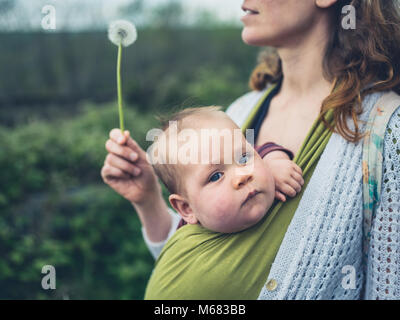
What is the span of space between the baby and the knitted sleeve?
0.30 metres

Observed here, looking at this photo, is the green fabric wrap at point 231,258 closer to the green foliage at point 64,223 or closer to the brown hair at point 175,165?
the brown hair at point 175,165

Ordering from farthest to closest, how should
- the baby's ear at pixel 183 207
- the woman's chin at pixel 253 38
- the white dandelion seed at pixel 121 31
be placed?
the woman's chin at pixel 253 38, the white dandelion seed at pixel 121 31, the baby's ear at pixel 183 207

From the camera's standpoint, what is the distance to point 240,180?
3.51 ft

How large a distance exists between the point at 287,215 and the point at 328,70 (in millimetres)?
641

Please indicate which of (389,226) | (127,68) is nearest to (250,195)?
(389,226)

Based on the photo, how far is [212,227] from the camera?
1150 mm

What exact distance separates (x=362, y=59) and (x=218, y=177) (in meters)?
0.76

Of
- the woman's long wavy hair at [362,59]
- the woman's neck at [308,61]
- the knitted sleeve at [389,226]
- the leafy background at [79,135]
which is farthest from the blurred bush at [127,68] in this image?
the knitted sleeve at [389,226]

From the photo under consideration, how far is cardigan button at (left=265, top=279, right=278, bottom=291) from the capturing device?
1.17 metres

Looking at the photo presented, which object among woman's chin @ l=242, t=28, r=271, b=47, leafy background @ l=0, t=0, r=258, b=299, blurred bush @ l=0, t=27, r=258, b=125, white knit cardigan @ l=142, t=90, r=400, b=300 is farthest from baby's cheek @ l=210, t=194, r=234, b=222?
blurred bush @ l=0, t=27, r=258, b=125

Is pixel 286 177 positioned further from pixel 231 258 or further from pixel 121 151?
pixel 121 151

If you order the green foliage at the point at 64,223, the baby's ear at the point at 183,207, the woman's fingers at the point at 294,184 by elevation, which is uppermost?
the woman's fingers at the point at 294,184

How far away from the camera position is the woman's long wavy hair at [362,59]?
4.34 feet

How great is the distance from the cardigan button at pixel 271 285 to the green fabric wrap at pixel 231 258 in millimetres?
17
